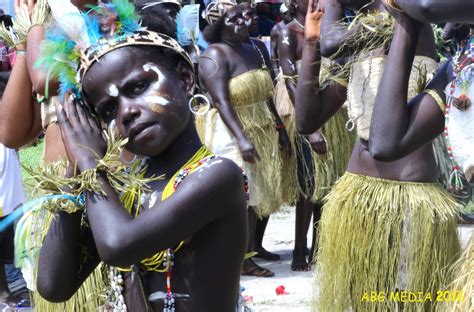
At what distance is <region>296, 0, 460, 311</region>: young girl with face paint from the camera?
3.43m

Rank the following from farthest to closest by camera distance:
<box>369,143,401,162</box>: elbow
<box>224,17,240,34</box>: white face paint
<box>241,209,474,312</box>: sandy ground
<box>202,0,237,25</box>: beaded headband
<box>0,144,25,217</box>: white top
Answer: <box>202,0,237,25</box>: beaded headband → <box>224,17,240,34</box>: white face paint → <box>0,144,25,217</box>: white top → <box>241,209,474,312</box>: sandy ground → <box>369,143,401,162</box>: elbow

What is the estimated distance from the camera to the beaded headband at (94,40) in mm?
2207

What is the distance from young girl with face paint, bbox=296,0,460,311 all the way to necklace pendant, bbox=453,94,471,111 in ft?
3.70

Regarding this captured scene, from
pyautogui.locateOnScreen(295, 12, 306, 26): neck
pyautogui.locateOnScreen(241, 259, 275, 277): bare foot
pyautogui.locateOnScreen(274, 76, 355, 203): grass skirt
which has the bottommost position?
pyautogui.locateOnScreen(241, 259, 275, 277): bare foot

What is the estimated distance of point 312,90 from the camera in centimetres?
351

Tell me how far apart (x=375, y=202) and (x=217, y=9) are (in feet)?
11.9

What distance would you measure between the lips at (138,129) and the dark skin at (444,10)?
2.37 ft

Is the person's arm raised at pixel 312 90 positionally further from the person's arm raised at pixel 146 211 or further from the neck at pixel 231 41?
the neck at pixel 231 41

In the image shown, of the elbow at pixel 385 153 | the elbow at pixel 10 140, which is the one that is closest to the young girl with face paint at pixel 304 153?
the elbow at pixel 10 140

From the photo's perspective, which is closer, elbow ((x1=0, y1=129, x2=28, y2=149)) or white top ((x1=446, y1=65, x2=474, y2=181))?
white top ((x1=446, y1=65, x2=474, y2=181))

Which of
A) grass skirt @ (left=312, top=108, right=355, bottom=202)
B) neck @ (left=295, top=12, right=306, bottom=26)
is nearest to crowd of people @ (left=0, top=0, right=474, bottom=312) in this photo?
grass skirt @ (left=312, top=108, right=355, bottom=202)

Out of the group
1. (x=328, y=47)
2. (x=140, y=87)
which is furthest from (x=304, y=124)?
(x=140, y=87)

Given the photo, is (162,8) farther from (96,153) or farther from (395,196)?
(395,196)

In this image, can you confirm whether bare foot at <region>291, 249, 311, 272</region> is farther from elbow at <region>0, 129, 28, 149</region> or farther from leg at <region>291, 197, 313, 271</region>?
elbow at <region>0, 129, 28, 149</region>
